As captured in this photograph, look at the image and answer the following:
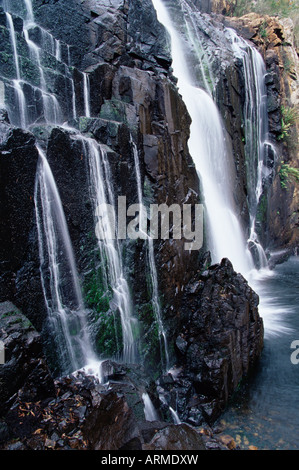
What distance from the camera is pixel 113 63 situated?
795 centimetres

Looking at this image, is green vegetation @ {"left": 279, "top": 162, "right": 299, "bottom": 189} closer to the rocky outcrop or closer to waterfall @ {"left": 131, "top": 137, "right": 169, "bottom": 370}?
the rocky outcrop

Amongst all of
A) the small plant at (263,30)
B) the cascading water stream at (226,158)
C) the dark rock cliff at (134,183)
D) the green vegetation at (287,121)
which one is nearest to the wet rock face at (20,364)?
the dark rock cliff at (134,183)

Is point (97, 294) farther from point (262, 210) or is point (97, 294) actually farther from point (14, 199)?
point (262, 210)

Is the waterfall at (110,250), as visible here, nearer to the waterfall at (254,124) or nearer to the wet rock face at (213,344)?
the wet rock face at (213,344)

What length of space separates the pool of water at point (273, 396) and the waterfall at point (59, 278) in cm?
310

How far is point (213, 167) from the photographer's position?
11.7 m

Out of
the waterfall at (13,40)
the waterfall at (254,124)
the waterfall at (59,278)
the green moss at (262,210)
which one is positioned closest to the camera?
the waterfall at (59,278)

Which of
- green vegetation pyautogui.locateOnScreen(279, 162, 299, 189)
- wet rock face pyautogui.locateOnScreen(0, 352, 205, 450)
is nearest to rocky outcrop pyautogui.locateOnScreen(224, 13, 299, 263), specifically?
green vegetation pyautogui.locateOnScreen(279, 162, 299, 189)

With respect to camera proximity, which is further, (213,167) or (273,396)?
(213,167)

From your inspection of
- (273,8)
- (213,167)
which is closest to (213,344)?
(213,167)

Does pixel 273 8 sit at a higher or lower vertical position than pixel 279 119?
higher

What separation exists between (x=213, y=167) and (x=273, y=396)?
807 cm

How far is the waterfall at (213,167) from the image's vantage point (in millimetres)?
10852

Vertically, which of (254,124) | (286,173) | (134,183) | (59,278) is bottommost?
(59,278)
